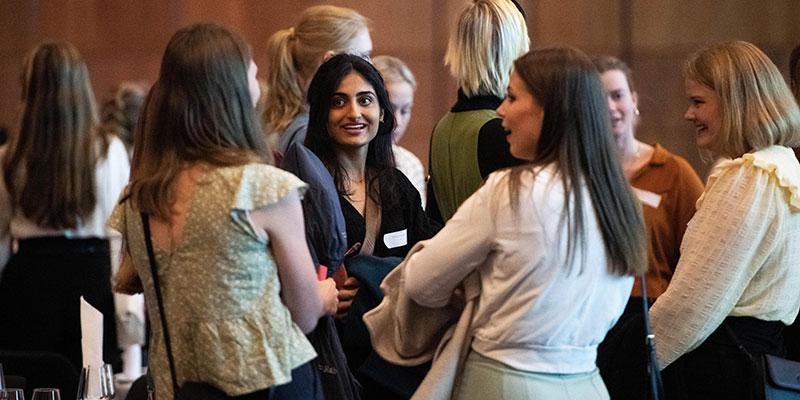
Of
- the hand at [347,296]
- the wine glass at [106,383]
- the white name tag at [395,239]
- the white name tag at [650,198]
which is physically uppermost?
the white name tag at [395,239]

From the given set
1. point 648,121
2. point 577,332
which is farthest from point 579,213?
point 648,121

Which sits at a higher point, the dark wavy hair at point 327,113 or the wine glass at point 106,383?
the dark wavy hair at point 327,113

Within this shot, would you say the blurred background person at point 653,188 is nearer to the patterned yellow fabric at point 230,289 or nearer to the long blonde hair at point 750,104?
the long blonde hair at point 750,104

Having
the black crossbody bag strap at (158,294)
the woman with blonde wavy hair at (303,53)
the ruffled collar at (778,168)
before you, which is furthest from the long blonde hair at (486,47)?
the black crossbody bag strap at (158,294)

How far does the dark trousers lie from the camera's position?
18.2 ft

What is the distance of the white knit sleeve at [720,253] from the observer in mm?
3594

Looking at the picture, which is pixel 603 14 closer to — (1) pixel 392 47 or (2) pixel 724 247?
(1) pixel 392 47

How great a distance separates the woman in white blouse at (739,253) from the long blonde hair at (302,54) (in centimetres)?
140

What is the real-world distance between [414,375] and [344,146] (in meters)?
0.90

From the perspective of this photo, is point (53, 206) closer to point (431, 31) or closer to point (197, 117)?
point (197, 117)

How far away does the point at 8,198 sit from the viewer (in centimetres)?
550

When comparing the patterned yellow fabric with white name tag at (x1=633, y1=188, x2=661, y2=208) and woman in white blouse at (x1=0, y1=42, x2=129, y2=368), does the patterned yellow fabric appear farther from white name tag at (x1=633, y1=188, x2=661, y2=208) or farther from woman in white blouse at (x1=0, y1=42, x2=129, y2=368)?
woman in white blouse at (x1=0, y1=42, x2=129, y2=368)

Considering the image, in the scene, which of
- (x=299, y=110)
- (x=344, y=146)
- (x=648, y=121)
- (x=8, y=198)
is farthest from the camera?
(x=648, y=121)

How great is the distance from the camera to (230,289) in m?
2.93
